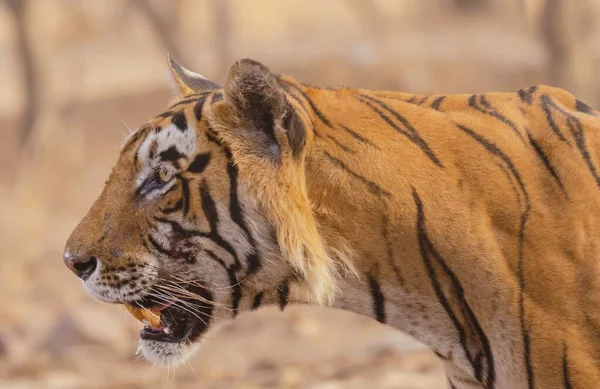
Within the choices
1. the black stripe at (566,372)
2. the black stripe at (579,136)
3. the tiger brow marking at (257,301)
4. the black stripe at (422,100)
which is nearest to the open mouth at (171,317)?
the tiger brow marking at (257,301)

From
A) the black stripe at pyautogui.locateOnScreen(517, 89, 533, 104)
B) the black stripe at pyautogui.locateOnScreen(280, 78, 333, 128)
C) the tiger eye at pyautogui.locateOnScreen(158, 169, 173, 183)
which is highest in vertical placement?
the black stripe at pyautogui.locateOnScreen(517, 89, 533, 104)

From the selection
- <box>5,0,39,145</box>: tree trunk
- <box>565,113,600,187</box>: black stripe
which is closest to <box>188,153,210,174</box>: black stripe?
<box>565,113,600,187</box>: black stripe

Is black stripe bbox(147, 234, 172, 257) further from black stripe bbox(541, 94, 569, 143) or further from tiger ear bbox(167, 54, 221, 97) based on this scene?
black stripe bbox(541, 94, 569, 143)

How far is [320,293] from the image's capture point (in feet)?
8.79

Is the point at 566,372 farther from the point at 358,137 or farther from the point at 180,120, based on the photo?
the point at 180,120

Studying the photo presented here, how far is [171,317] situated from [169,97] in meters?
11.7

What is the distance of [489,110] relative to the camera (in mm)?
2803

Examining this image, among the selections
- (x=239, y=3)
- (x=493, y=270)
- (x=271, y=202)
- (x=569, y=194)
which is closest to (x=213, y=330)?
(x=271, y=202)

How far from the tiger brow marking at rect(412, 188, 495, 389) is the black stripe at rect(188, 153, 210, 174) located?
0.54 m

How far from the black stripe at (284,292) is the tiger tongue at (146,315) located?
0.38 m

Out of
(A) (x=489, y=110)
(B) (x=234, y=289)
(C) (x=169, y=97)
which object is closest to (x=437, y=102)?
(A) (x=489, y=110)

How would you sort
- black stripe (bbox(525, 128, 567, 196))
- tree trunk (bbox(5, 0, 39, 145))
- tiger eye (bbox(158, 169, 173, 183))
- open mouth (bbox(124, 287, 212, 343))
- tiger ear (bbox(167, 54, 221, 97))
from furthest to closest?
tree trunk (bbox(5, 0, 39, 145)), tiger ear (bbox(167, 54, 221, 97)), open mouth (bbox(124, 287, 212, 343)), tiger eye (bbox(158, 169, 173, 183)), black stripe (bbox(525, 128, 567, 196))

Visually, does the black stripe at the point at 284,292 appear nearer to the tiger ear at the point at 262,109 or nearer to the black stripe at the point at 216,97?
the tiger ear at the point at 262,109

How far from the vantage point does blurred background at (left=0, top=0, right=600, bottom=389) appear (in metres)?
6.34
